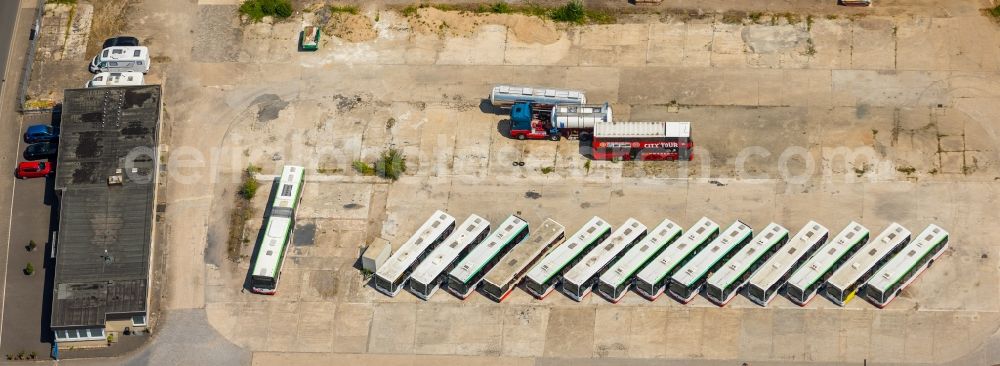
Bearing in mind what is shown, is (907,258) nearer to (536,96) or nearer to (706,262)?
(706,262)

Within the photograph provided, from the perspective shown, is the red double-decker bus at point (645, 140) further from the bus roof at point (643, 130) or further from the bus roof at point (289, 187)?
the bus roof at point (289, 187)

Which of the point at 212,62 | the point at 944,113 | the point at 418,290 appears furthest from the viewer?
the point at 212,62

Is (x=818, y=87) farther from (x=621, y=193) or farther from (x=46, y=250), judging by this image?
(x=46, y=250)

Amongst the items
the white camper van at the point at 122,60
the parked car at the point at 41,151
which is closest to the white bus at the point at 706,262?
the white camper van at the point at 122,60

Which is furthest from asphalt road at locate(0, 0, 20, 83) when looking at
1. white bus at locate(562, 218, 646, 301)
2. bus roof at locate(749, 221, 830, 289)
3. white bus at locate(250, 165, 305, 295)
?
bus roof at locate(749, 221, 830, 289)

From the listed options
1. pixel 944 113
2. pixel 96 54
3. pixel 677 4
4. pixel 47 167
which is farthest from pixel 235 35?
pixel 944 113

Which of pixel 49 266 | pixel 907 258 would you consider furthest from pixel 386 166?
pixel 907 258
